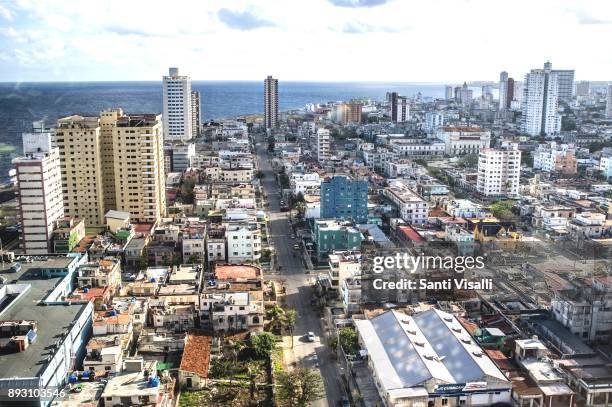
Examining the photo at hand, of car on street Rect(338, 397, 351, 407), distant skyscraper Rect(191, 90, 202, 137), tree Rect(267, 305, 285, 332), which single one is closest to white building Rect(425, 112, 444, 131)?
distant skyscraper Rect(191, 90, 202, 137)

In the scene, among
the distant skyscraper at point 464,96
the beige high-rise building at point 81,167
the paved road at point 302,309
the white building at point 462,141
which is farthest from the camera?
the distant skyscraper at point 464,96

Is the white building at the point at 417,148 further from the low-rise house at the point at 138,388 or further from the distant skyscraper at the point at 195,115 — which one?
the low-rise house at the point at 138,388

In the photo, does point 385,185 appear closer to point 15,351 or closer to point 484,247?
point 484,247

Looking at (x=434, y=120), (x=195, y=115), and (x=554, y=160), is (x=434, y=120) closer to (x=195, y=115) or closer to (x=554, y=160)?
(x=195, y=115)

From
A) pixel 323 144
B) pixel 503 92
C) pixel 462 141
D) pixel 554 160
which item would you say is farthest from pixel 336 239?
pixel 503 92

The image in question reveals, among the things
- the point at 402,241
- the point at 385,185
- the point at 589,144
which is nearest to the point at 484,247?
the point at 402,241

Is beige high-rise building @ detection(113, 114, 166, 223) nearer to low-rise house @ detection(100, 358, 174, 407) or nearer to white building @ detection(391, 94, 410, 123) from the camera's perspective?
low-rise house @ detection(100, 358, 174, 407)

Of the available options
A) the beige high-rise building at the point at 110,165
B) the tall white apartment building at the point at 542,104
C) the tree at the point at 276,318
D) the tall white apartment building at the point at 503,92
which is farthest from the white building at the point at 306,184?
the tall white apartment building at the point at 503,92
